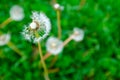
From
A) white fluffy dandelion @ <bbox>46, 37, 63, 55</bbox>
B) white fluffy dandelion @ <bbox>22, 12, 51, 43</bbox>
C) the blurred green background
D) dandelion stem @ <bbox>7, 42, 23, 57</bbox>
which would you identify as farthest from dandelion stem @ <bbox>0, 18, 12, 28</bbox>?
white fluffy dandelion @ <bbox>22, 12, 51, 43</bbox>

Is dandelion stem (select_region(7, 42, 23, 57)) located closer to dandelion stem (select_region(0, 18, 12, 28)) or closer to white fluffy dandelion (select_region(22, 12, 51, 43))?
dandelion stem (select_region(0, 18, 12, 28))

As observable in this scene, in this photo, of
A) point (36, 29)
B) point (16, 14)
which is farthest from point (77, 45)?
point (36, 29)

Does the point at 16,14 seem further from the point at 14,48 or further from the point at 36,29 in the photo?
the point at 36,29

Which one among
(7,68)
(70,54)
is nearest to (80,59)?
(70,54)

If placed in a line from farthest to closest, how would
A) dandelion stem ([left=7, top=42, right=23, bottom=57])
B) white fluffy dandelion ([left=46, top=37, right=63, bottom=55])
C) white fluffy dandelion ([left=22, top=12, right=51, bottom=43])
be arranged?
1. dandelion stem ([left=7, top=42, right=23, bottom=57])
2. white fluffy dandelion ([left=46, top=37, right=63, bottom=55])
3. white fluffy dandelion ([left=22, top=12, right=51, bottom=43])

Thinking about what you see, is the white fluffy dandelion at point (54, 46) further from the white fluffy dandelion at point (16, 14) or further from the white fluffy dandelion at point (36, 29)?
the white fluffy dandelion at point (36, 29)

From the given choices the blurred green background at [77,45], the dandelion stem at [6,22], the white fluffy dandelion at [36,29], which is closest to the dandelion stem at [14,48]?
the blurred green background at [77,45]

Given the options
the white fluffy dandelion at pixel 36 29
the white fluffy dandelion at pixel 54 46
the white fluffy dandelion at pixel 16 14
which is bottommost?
the white fluffy dandelion at pixel 36 29
